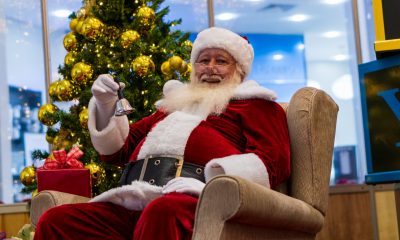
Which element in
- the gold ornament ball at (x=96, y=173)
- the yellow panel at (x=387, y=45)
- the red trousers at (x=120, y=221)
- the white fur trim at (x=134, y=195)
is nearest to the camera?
the red trousers at (x=120, y=221)

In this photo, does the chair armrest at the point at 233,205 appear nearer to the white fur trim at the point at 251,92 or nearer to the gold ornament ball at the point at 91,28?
the white fur trim at the point at 251,92

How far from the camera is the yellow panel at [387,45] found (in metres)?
3.47

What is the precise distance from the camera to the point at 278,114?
10.1 feet

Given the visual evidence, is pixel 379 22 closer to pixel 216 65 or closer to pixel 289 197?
pixel 216 65

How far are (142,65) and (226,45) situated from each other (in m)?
1.44

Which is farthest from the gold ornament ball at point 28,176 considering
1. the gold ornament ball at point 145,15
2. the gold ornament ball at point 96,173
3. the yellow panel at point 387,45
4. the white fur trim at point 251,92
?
the yellow panel at point 387,45

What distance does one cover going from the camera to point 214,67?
3355 millimetres

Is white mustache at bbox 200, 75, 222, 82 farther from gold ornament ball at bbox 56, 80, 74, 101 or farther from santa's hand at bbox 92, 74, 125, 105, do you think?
gold ornament ball at bbox 56, 80, 74, 101

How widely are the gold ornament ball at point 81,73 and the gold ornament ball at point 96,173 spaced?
1.77 feet

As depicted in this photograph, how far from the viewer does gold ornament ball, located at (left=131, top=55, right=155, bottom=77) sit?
474cm

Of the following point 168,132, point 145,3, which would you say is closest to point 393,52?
point 168,132

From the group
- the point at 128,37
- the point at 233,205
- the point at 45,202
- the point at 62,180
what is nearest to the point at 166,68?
the point at 128,37

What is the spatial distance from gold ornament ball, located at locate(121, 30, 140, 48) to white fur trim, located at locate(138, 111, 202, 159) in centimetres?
167

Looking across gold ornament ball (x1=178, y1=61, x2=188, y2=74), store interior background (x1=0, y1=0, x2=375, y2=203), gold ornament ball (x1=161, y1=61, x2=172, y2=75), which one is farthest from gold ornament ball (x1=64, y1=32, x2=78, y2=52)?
store interior background (x1=0, y1=0, x2=375, y2=203)
